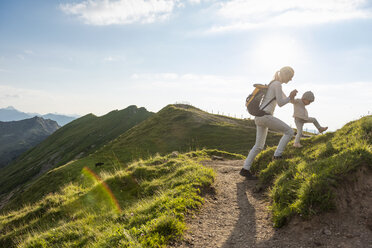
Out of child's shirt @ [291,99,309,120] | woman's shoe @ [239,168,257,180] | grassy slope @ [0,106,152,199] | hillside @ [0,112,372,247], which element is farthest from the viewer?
grassy slope @ [0,106,152,199]

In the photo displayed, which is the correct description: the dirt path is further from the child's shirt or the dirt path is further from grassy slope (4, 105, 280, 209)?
grassy slope (4, 105, 280, 209)

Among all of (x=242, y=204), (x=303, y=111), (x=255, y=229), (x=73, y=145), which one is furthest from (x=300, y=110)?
(x=73, y=145)

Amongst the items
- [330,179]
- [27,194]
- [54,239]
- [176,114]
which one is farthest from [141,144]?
[330,179]

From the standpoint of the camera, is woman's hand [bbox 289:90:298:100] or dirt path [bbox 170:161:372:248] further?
woman's hand [bbox 289:90:298:100]

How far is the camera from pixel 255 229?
19.3ft

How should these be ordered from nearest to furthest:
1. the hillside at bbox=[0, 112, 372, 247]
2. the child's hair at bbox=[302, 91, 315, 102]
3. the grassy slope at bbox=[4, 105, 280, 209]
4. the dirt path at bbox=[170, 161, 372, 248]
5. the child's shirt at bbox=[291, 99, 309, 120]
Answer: the dirt path at bbox=[170, 161, 372, 248] < the hillside at bbox=[0, 112, 372, 247] < the child's hair at bbox=[302, 91, 315, 102] < the child's shirt at bbox=[291, 99, 309, 120] < the grassy slope at bbox=[4, 105, 280, 209]

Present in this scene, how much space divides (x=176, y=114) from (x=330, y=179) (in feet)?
185

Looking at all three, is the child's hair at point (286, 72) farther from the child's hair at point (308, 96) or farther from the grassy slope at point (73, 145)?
the grassy slope at point (73, 145)

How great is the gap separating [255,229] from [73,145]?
114745 millimetres

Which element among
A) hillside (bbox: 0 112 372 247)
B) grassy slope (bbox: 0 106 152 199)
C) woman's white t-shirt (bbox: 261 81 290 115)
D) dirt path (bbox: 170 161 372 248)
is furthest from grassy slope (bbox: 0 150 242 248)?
grassy slope (bbox: 0 106 152 199)

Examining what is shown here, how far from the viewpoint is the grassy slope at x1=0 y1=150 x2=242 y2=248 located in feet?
18.9

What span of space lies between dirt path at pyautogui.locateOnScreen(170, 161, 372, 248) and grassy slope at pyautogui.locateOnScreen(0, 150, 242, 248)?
49 cm

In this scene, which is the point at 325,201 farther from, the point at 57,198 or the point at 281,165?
the point at 57,198

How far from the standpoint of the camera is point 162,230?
563 cm
